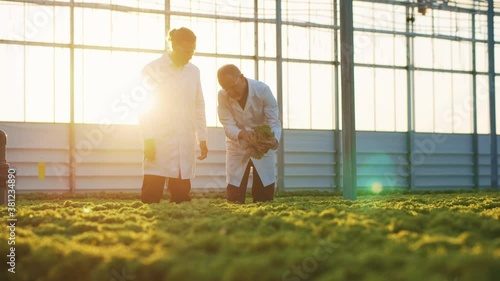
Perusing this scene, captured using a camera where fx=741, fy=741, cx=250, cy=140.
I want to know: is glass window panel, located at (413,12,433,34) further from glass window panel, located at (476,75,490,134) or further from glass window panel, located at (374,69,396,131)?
glass window panel, located at (476,75,490,134)

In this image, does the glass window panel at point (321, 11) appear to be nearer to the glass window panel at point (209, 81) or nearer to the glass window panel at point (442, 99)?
the glass window panel at point (209, 81)

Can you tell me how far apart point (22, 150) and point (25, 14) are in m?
2.56

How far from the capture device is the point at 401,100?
1780cm

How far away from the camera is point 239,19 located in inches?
611

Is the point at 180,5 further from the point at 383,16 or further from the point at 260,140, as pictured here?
the point at 260,140

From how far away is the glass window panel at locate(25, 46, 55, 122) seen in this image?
539 inches

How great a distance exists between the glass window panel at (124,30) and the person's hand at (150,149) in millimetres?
9045

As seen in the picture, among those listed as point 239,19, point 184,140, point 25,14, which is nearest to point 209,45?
point 239,19

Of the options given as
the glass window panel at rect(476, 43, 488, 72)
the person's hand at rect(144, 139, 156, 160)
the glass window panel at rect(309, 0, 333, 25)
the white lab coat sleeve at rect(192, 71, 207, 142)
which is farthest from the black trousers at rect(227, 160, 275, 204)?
the glass window panel at rect(476, 43, 488, 72)

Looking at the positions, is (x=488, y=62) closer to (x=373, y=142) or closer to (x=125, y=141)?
(x=373, y=142)

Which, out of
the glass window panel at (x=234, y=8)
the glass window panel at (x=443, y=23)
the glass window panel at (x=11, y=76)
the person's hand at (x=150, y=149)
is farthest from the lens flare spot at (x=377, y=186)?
the person's hand at (x=150, y=149)

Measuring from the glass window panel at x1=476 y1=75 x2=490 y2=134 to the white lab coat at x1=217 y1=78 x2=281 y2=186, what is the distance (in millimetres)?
13814

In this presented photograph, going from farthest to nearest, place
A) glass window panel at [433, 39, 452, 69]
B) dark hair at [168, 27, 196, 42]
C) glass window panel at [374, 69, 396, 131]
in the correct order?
glass window panel at [433, 39, 452, 69], glass window panel at [374, 69, 396, 131], dark hair at [168, 27, 196, 42]

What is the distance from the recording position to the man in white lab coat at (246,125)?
20.2ft
